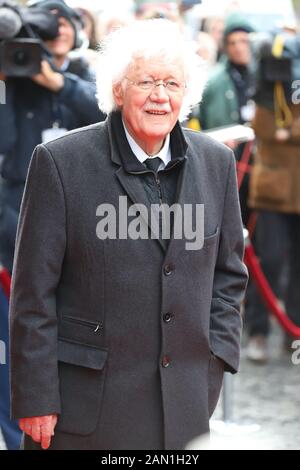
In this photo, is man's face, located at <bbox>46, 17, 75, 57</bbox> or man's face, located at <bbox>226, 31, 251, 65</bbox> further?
man's face, located at <bbox>226, 31, 251, 65</bbox>

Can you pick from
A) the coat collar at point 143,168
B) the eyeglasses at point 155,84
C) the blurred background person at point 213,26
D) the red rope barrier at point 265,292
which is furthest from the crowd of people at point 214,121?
the eyeglasses at point 155,84

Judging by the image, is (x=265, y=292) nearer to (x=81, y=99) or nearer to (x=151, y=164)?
(x=81, y=99)

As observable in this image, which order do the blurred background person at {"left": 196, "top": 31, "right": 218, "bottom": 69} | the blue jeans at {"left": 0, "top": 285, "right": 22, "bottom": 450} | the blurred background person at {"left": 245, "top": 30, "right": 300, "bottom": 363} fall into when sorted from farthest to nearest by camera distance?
the blurred background person at {"left": 196, "top": 31, "right": 218, "bottom": 69}
the blurred background person at {"left": 245, "top": 30, "right": 300, "bottom": 363}
the blue jeans at {"left": 0, "top": 285, "right": 22, "bottom": 450}

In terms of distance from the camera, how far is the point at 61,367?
2961mm

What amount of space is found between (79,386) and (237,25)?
473cm

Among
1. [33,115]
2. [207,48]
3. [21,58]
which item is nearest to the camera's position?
[21,58]

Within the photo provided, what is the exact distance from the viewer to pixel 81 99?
4.85 meters

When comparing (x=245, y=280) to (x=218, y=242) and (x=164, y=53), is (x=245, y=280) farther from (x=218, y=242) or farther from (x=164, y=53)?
(x=164, y=53)

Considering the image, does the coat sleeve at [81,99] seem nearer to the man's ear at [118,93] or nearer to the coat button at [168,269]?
the man's ear at [118,93]

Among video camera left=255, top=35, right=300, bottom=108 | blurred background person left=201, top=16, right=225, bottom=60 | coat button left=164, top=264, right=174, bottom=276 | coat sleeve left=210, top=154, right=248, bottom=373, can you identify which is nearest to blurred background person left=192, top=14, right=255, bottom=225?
video camera left=255, top=35, right=300, bottom=108

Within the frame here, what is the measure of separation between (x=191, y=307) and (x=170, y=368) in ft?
0.60

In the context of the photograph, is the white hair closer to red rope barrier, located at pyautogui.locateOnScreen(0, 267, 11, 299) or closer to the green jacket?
red rope barrier, located at pyautogui.locateOnScreen(0, 267, 11, 299)

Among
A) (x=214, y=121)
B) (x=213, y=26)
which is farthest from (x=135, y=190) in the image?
(x=213, y=26)

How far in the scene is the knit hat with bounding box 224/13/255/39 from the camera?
7.20 m
